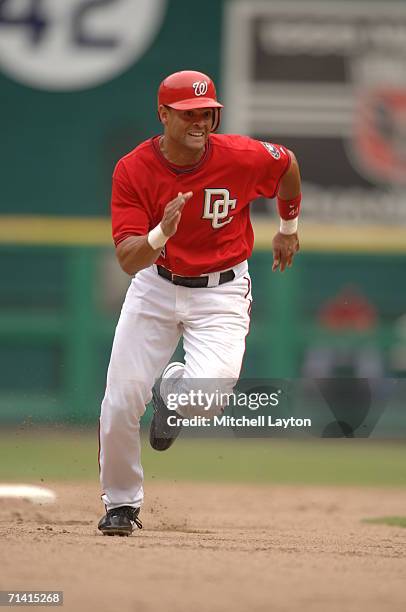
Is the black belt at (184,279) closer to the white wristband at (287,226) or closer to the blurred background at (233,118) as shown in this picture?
the white wristband at (287,226)

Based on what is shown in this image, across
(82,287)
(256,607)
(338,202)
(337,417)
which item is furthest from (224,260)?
(338,202)

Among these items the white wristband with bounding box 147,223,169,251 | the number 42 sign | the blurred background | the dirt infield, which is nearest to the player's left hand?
the white wristband with bounding box 147,223,169,251

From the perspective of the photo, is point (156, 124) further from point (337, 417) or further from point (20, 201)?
point (337, 417)

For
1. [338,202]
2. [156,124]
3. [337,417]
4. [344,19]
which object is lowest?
[337,417]

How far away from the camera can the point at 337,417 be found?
604 cm

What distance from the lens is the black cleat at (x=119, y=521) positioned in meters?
5.67

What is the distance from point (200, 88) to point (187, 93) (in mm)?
63

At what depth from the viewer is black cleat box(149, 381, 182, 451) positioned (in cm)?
577

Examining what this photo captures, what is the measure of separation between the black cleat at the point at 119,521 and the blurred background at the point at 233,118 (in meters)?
5.54

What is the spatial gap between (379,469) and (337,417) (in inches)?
142

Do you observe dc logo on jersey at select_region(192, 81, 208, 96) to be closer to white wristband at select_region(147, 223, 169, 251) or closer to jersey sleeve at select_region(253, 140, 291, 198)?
jersey sleeve at select_region(253, 140, 291, 198)

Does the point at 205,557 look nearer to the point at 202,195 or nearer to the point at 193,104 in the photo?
the point at 202,195

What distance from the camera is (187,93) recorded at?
215 inches

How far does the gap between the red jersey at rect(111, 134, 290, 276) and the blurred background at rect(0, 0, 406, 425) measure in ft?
17.9
